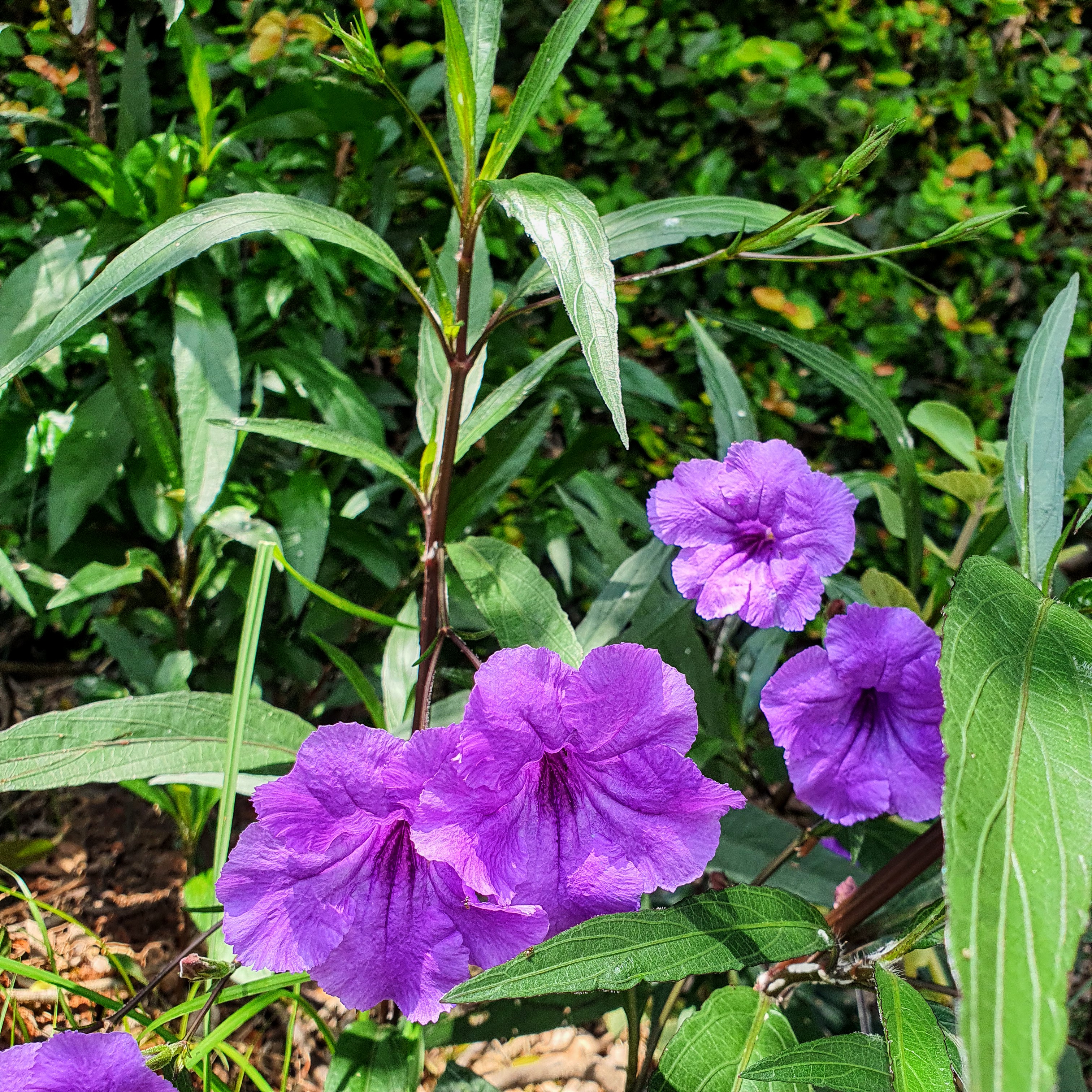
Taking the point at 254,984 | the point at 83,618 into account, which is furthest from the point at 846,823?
the point at 83,618

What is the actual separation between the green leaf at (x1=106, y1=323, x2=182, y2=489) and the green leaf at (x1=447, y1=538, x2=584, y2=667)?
50cm

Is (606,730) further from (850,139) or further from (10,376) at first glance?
(850,139)

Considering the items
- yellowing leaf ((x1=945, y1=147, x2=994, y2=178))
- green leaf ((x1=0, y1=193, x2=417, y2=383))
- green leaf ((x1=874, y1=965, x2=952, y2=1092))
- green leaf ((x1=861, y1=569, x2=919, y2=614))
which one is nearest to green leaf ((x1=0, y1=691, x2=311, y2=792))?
green leaf ((x1=0, y1=193, x2=417, y2=383))

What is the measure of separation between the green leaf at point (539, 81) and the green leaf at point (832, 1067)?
73 centimetres

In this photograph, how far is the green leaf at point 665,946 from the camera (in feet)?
1.85

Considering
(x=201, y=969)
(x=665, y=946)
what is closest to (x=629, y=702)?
(x=665, y=946)

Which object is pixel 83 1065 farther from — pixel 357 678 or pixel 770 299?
pixel 770 299

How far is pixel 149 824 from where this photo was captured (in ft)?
4.89

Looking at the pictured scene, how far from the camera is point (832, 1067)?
2.03ft

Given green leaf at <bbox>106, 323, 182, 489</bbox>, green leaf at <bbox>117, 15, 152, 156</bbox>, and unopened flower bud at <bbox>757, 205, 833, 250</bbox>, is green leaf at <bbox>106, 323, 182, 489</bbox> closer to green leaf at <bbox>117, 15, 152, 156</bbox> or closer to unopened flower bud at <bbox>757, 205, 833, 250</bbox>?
green leaf at <bbox>117, 15, 152, 156</bbox>

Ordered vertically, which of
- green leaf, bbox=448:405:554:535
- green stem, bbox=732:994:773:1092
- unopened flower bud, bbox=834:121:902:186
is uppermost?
unopened flower bud, bbox=834:121:902:186

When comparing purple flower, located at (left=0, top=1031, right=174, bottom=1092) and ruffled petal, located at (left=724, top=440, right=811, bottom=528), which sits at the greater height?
ruffled petal, located at (left=724, top=440, right=811, bottom=528)

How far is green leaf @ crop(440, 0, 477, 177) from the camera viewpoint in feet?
2.27

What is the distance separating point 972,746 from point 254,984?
2.26 feet
